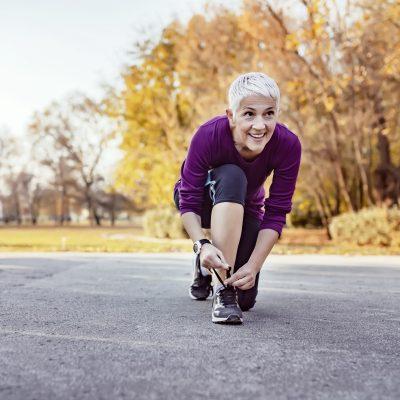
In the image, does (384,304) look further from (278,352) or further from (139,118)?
(139,118)

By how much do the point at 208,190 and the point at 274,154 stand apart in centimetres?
44

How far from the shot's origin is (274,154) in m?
3.28

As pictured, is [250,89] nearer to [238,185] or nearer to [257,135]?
[257,135]

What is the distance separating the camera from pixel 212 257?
9.23ft

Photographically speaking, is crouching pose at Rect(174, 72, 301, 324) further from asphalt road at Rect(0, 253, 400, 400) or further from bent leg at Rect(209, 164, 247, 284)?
asphalt road at Rect(0, 253, 400, 400)

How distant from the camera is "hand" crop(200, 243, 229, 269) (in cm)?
280

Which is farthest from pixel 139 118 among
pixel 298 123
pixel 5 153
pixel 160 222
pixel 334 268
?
pixel 5 153

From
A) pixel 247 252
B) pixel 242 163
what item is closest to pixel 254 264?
pixel 247 252

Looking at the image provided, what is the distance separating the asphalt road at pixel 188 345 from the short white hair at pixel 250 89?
1191mm

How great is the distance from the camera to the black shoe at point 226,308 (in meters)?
2.88

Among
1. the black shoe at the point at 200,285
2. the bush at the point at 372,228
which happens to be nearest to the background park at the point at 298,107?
the bush at the point at 372,228

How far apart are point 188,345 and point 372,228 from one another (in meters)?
11.9

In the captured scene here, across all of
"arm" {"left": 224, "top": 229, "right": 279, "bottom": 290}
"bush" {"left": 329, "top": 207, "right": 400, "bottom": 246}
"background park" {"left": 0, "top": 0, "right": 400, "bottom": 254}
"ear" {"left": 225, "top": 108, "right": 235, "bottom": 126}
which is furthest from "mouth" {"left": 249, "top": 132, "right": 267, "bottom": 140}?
"bush" {"left": 329, "top": 207, "right": 400, "bottom": 246}

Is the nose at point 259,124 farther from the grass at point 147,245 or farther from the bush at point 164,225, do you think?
the bush at point 164,225
